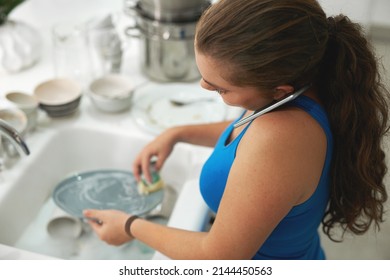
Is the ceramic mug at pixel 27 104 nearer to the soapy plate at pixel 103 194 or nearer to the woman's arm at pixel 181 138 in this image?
the soapy plate at pixel 103 194

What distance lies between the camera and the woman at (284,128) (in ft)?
2.58

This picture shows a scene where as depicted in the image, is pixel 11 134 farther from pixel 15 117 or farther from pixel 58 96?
pixel 58 96

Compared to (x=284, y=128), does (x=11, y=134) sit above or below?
below

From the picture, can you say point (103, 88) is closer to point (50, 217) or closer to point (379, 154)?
point (50, 217)

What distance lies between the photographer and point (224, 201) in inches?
34.1

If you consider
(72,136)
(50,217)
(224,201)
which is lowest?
(50,217)

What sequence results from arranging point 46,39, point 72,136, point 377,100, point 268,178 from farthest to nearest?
point 46,39, point 72,136, point 377,100, point 268,178

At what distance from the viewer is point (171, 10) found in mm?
1577

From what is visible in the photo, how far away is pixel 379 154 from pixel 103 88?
34.8 inches

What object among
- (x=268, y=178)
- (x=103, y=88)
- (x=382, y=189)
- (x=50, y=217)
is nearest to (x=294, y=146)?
(x=268, y=178)

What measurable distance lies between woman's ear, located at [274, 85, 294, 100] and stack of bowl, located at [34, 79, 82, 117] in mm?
780

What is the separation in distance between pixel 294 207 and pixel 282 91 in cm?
20

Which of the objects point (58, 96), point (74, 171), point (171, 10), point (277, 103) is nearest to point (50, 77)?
point (58, 96)

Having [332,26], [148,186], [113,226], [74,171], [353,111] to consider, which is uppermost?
[332,26]
